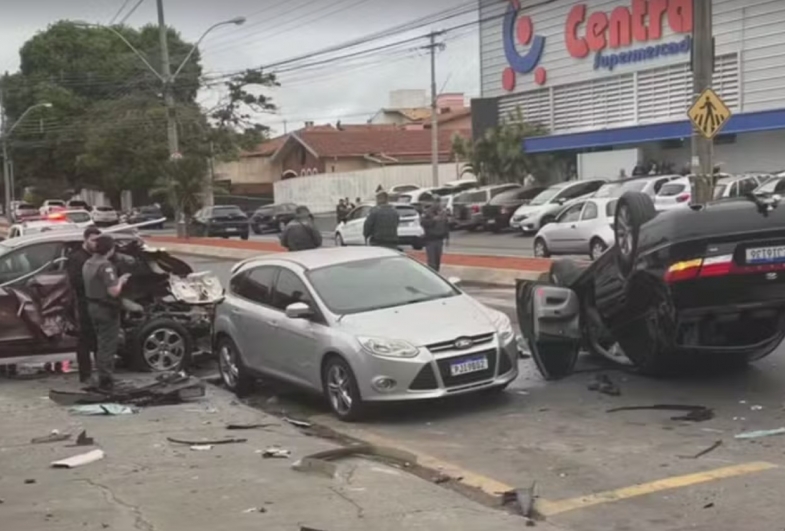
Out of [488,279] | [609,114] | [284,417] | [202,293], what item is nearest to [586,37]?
[609,114]

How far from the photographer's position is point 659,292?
879 cm

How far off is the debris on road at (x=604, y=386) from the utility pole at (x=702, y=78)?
7.49 meters

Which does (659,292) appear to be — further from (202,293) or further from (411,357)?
(202,293)

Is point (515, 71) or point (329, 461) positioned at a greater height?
point (515, 71)

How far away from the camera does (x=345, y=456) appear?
7.45m

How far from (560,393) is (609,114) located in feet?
120

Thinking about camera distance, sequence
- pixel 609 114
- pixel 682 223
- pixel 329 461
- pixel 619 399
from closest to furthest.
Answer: pixel 329 461 → pixel 682 223 → pixel 619 399 → pixel 609 114

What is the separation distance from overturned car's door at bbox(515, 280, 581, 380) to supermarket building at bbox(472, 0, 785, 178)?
1093 inches

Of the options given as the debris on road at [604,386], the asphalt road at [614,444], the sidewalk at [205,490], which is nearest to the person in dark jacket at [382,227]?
the asphalt road at [614,444]

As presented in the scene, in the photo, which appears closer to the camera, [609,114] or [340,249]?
[340,249]

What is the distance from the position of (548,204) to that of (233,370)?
24808 millimetres

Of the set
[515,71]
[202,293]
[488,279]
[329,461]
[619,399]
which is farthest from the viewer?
[515,71]

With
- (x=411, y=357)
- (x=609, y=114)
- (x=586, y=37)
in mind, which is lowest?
A: (x=411, y=357)

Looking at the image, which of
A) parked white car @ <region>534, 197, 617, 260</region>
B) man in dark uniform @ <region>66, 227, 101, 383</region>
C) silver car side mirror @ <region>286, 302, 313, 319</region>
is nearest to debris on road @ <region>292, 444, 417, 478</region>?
silver car side mirror @ <region>286, 302, 313, 319</region>
